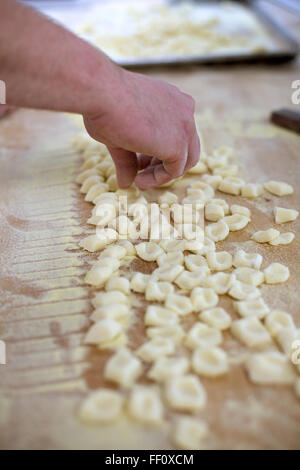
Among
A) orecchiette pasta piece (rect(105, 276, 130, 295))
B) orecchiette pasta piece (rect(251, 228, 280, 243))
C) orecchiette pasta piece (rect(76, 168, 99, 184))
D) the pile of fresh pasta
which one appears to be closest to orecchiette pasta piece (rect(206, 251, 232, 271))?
the pile of fresh pasta

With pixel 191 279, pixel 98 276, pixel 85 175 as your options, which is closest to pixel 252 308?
pixel 191 279

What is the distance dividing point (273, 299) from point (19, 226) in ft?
2.37

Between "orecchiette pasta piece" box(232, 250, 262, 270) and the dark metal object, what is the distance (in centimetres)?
80

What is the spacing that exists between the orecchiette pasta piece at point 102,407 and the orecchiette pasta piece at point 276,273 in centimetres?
46

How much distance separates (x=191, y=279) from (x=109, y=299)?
20cm

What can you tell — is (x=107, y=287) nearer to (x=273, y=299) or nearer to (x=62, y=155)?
(x=273, y=299)

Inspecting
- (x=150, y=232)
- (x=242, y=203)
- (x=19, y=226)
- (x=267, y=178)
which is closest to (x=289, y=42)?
(x=267, y=178)

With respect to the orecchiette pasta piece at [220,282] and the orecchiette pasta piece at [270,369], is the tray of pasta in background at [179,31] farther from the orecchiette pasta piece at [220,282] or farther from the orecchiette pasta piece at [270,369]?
the orecchiette pasta piece at [270,369]

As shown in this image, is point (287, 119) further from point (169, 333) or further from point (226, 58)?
point (169, 333)

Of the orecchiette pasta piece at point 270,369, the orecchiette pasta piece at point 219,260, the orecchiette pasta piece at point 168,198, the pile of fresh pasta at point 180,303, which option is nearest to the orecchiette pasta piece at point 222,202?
the pile of fresh pasta at point 180,303

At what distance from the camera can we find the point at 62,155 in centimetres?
163

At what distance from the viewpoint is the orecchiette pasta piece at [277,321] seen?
943 millimetres

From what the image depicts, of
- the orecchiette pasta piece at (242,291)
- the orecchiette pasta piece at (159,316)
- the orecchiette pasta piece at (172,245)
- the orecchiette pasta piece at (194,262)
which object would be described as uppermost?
the orecchiette pasta piece at (172,245)

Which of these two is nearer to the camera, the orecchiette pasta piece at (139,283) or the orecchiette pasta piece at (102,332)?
the orecchiette pasta piece at (102,332)
